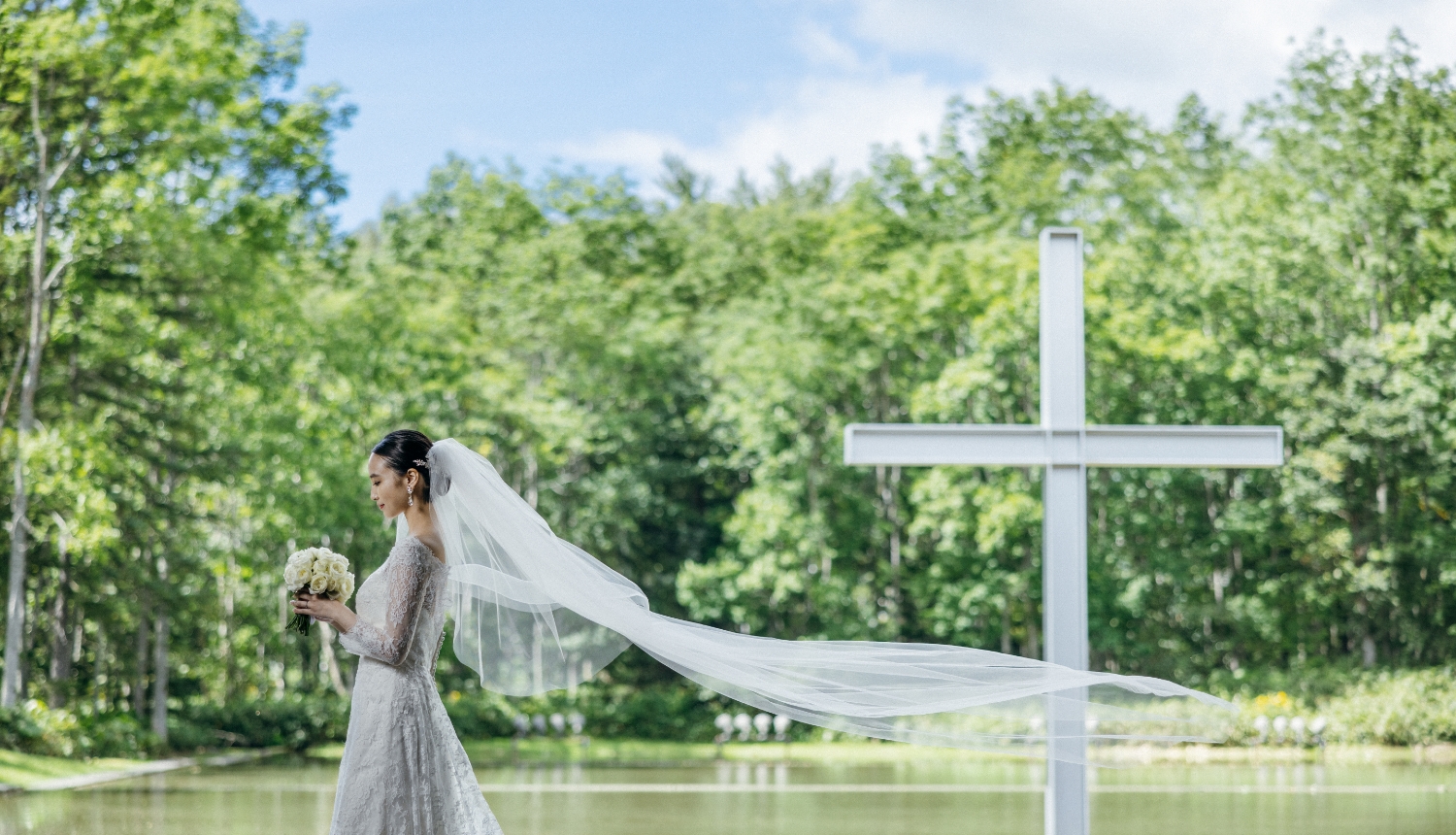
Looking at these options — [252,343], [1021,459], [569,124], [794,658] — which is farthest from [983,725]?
[569,124]

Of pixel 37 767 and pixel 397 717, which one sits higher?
pixel 397 717

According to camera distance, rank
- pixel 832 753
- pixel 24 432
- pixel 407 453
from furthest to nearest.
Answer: pixel 832 753 → pixel 24 432 → pixel 407 453

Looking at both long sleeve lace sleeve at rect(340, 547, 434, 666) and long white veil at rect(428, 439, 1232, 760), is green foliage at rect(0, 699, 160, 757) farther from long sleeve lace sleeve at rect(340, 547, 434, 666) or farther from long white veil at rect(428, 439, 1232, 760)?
long sleeve lace sleeve at rect(340, 547, 434, 666)

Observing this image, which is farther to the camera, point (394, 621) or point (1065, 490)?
point (1065, 490)

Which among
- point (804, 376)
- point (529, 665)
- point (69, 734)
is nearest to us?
point (529, 665)

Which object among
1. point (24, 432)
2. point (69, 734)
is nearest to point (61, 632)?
point (69, 734)

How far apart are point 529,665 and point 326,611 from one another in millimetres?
1154

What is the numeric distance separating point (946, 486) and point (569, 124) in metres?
17.8

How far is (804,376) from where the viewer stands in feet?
80.4

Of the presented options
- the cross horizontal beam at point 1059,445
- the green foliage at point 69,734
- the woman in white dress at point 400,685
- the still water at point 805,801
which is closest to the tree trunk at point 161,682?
the green foliage at point 69,734

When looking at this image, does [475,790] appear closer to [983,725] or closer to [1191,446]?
[983,725]

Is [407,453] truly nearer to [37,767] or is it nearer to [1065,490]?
[1065,490]

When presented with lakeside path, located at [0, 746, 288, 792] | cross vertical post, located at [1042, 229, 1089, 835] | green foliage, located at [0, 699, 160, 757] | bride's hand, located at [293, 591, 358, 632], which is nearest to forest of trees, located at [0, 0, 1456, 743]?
green foliage, located at [0, 699, 160, 757]

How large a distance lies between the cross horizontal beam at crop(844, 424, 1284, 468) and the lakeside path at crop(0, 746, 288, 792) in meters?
11.1
